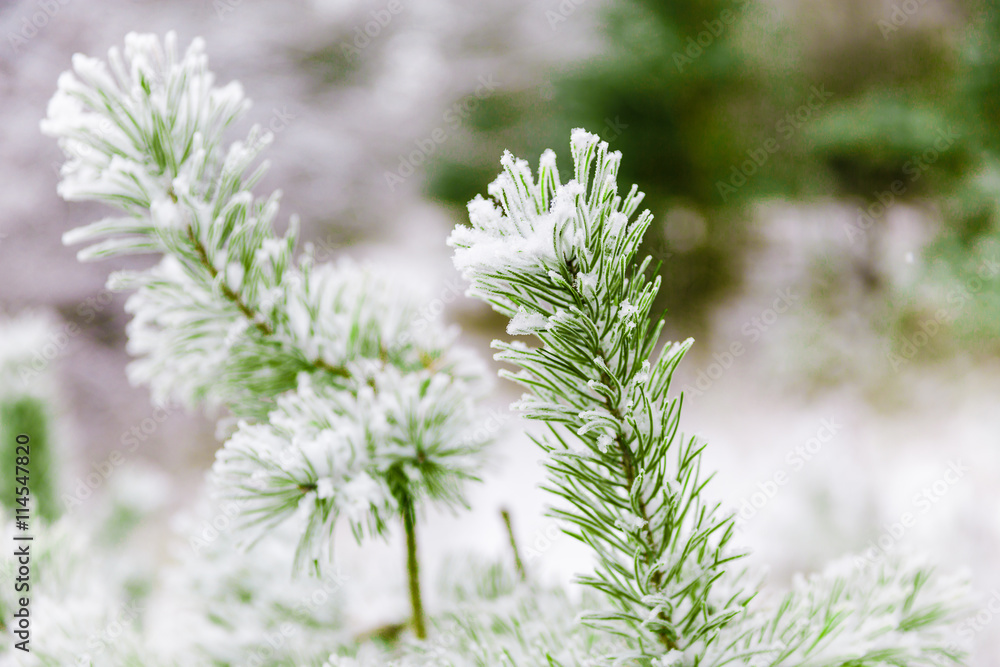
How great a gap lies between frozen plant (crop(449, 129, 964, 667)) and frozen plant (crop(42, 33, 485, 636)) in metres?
0.07

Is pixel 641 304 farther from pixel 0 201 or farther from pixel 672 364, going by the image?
pixel 0 201

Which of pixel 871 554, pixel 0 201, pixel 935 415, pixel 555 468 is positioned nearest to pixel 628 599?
pixel 555 468
